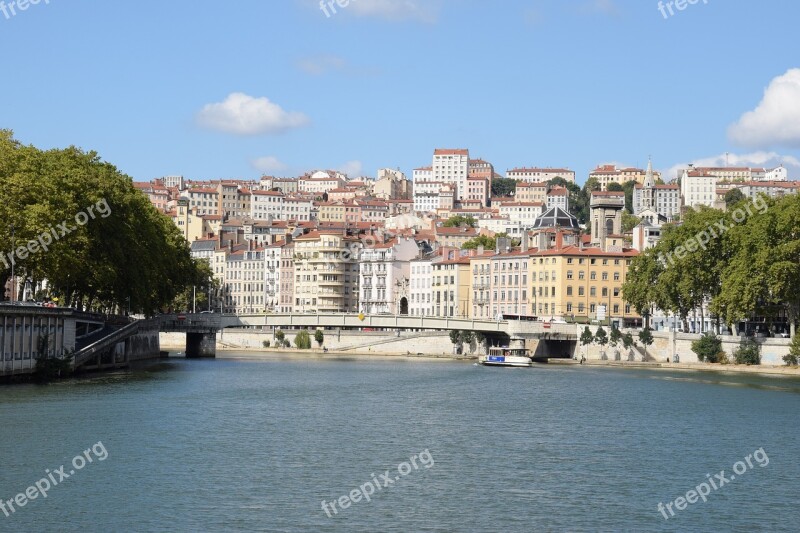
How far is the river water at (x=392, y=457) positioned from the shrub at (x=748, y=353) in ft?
58.6

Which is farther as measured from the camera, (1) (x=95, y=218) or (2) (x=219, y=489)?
(1) (x=95, y=218)

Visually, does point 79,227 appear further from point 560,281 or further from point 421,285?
point 421,285

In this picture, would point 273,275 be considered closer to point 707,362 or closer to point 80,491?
point 707,362

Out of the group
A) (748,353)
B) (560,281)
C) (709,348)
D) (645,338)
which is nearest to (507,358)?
(645,338)

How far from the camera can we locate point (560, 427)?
58094 mm

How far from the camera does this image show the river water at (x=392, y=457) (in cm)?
3816

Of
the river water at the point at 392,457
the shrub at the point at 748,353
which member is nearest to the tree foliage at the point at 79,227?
Answer: the river water at the point at 392,457

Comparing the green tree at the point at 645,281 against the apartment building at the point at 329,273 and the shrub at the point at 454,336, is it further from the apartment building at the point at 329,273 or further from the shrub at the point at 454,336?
the apartment building at the point at 329,273

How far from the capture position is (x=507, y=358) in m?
107

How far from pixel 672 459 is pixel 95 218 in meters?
42.6

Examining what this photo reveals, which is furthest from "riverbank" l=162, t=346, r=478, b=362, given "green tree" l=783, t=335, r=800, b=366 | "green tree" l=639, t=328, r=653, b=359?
"green tree" l=783, t=335, r=800, b=366

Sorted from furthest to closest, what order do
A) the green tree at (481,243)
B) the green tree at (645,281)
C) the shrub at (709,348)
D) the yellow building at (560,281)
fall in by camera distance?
the green tree at (481,243) < the yellow building at (560,281) < the green tree at (645,281) < the shrub at (709,348)

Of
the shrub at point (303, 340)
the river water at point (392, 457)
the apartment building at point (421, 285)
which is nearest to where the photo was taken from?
the river water at point (392, 457)

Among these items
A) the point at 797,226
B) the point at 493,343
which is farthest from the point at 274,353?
the point at 797,226
